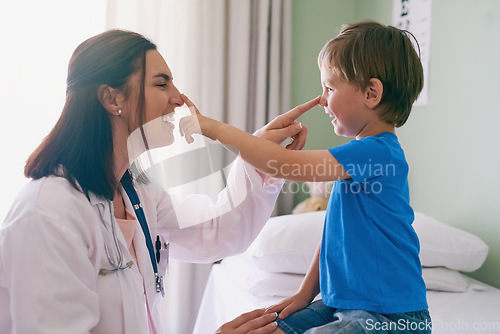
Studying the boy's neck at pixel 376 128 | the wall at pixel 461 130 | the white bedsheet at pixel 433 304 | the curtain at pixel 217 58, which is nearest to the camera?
the boy's neck at pixel 376 128

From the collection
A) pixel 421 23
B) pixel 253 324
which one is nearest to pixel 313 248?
pixel 253 324

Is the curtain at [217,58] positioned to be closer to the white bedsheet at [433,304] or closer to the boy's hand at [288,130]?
the white bedsheet at [433,304]

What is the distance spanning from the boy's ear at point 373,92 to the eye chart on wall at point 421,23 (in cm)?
121

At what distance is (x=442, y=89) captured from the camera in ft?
6.43

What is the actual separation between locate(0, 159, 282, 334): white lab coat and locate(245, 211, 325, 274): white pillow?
58 cm

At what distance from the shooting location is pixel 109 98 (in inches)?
39.1

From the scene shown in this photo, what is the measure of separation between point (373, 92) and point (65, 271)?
76 centimetres

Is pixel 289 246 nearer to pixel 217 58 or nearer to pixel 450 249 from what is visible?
pixel 450 249

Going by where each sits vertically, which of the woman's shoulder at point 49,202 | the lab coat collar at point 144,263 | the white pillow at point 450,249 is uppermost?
the woman's shoulder at point 49,202

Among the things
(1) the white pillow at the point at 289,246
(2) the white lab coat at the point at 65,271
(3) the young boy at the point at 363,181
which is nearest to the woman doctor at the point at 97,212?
(2) the white lab coat at the point at 65,271

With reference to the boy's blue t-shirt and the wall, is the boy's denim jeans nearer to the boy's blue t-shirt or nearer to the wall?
the boy's blue t-shirt

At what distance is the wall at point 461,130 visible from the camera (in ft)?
5.63

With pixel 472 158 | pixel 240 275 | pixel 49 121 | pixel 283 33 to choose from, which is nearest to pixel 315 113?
pixel 283 33

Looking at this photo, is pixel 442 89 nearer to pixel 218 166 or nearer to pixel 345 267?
pixel 218 166
